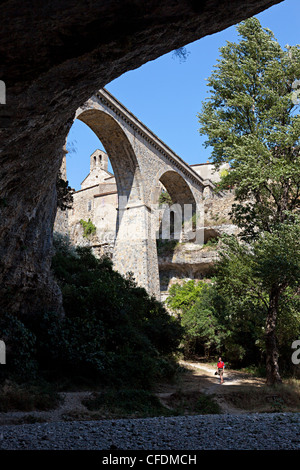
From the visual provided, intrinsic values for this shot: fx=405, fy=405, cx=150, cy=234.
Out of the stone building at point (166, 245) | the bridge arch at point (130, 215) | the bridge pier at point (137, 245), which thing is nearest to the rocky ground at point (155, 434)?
the stone building at point (166, 245)

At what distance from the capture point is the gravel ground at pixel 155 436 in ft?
12.2

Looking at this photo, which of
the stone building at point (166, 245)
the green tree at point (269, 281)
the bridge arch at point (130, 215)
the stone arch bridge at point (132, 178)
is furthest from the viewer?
the stone building at point (166, 245)

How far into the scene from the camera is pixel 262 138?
12438 mm

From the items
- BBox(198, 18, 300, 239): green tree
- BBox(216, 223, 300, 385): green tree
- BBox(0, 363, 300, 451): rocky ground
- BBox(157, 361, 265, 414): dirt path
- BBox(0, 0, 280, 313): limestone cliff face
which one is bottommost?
BBox(157, 361, 265, 414): dirt path

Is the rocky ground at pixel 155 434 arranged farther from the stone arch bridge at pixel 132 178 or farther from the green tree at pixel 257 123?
the stone arch bridge at pixel 132 178

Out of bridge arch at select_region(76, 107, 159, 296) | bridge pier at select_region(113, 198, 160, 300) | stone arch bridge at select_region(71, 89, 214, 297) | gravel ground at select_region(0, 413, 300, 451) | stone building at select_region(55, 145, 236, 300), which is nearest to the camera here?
gravel ground at select_region(0, 413, 300, 451)

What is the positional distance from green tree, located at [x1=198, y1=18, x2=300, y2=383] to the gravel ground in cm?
661

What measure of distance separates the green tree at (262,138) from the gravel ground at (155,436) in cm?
661

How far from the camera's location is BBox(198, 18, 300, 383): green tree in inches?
454

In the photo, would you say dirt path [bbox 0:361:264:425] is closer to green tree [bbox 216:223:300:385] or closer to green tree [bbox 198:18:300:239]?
green tree [bbox 216:223:300:385]

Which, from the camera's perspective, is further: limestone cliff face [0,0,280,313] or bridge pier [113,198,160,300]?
bridge pier [113,198,160,300]

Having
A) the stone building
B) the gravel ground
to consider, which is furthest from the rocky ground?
the stone building

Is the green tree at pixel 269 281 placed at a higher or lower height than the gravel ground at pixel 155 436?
higher
